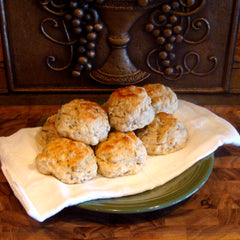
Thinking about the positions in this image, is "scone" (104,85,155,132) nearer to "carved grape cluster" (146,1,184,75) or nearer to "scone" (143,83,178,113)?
"scone" (143,83,178,113)

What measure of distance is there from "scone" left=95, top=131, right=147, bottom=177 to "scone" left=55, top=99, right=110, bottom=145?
0.03m

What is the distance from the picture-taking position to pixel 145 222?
28.4 inches

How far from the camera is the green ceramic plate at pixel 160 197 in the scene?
0.69 metres

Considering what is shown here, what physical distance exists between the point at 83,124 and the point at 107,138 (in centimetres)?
8

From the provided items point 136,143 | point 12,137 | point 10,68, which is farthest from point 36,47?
point 136,143

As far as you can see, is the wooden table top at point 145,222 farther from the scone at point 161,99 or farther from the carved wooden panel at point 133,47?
the carved wooden panel at point 133,47

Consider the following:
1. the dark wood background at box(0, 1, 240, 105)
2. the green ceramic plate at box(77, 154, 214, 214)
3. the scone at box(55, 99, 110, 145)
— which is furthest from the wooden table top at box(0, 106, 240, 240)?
the dark wood background at box(0, 1, 240, 105)

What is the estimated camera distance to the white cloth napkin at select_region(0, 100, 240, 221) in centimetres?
69

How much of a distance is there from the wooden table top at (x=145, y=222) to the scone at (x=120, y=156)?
3.9 inches

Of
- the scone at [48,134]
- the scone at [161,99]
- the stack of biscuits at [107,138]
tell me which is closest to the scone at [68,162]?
the stack of biscuits at [107,138]

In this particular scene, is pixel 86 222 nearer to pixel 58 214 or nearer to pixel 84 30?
pixel 58 214

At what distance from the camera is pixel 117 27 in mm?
1034

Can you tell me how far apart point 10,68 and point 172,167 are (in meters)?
0.63

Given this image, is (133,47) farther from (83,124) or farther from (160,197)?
(160,197)
